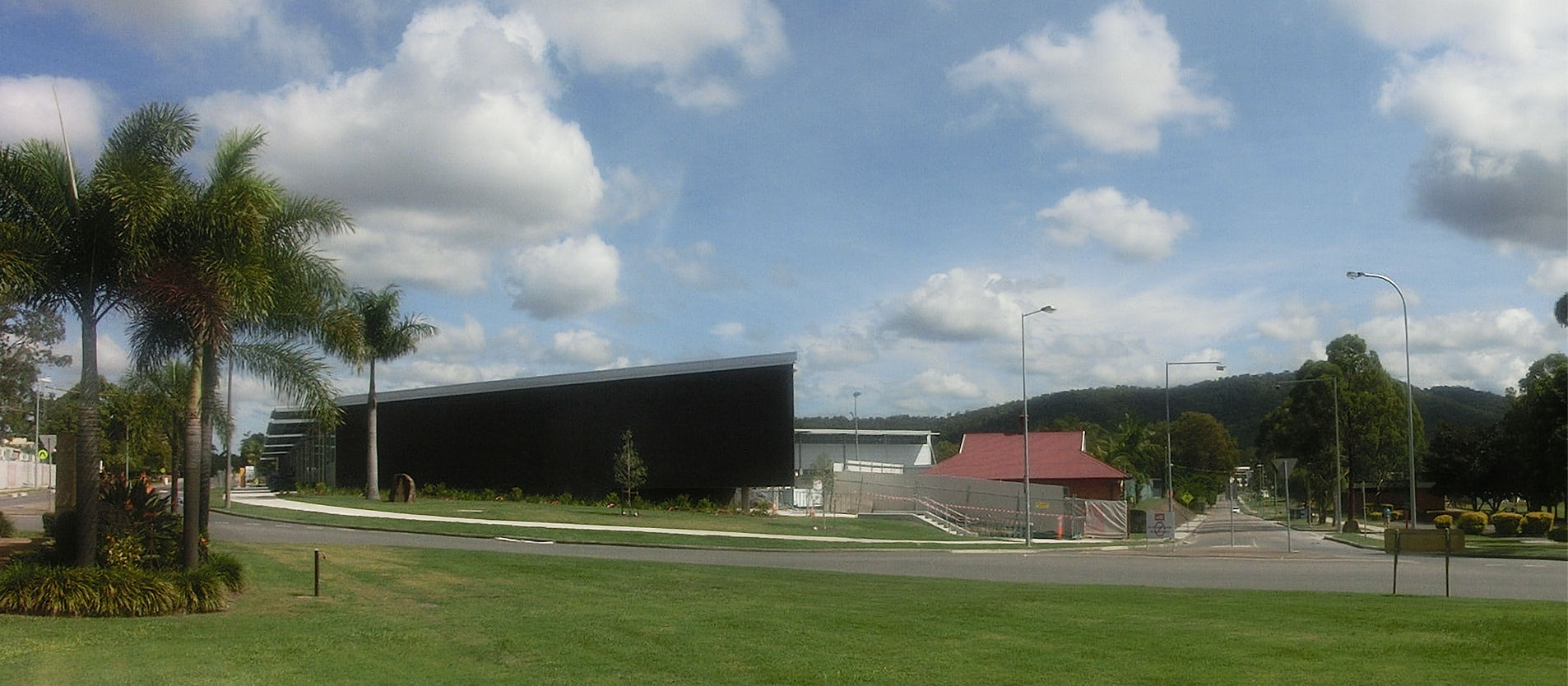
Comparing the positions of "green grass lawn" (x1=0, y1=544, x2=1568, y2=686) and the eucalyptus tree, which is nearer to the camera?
"green grass lawn" (x1=0, y1=544, x2=1568, y2=686)

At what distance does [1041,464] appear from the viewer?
6456 centimetres

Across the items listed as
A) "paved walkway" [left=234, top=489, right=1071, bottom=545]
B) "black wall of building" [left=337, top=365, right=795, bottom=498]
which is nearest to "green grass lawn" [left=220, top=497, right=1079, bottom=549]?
"paved walkway" [left=234, top=489, right=1071, bottom=545]

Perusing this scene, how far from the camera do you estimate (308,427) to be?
226 feet

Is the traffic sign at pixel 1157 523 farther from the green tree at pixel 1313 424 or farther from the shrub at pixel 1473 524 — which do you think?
the green tree at pixel 1313 424

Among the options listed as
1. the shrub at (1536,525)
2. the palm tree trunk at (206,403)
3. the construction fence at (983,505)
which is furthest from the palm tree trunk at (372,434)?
the shrub at (1536,525)

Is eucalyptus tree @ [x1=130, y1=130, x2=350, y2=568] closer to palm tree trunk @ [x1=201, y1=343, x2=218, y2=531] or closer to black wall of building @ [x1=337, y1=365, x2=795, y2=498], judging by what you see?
palm tree trunk @ [x1=201, y1=343, x2=218, y2=531]

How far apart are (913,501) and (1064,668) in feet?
138

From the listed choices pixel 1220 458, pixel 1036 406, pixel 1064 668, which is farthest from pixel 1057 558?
pixel 1036 406

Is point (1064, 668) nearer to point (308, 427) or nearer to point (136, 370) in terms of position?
point (136, 370)

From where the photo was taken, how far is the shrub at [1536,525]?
149 feet

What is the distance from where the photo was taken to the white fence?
82.1 metres

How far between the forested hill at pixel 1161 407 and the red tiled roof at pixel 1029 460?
223ft

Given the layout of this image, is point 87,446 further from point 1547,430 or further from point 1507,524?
point 1507,524

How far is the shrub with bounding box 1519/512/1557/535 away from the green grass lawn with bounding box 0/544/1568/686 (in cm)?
3558
